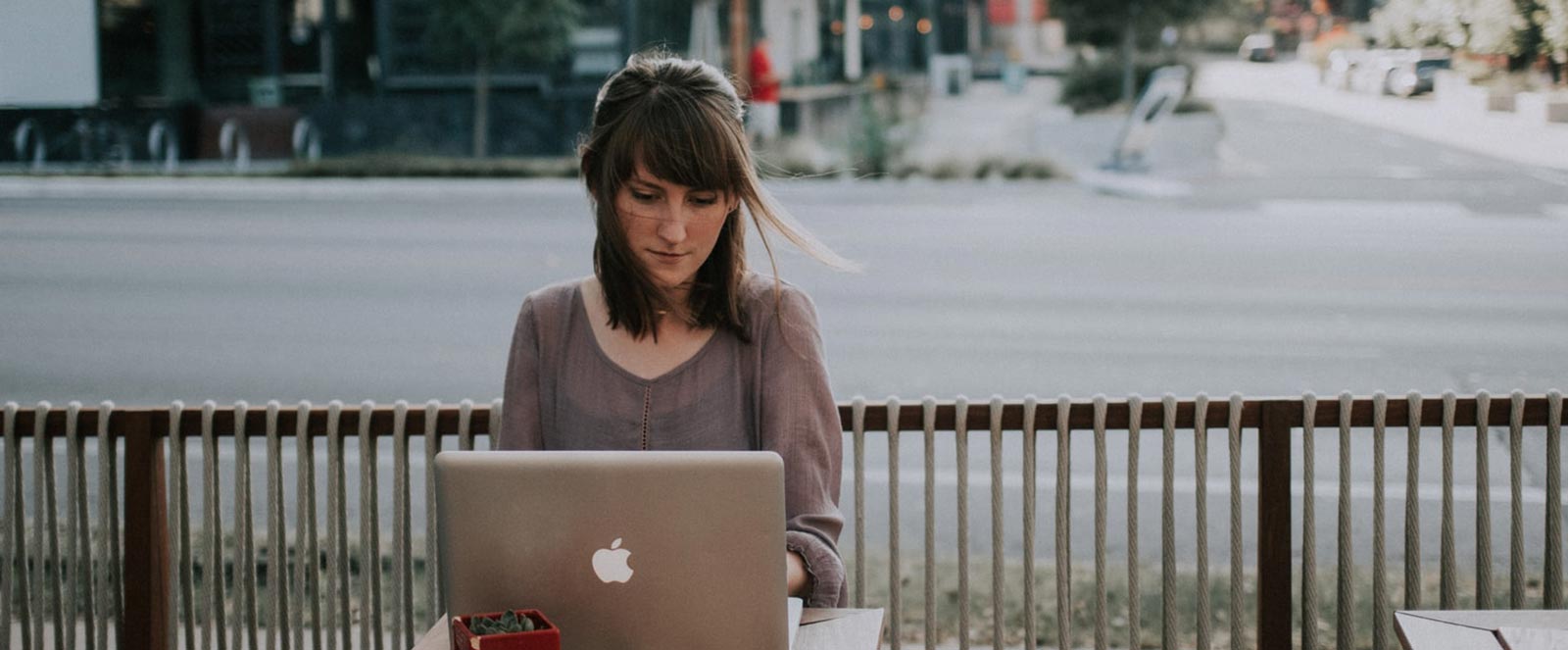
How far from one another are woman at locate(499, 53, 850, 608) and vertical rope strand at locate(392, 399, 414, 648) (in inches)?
36.1

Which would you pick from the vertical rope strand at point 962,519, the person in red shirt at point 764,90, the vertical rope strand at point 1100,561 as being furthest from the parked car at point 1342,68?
the person in red shirt at point 764,90

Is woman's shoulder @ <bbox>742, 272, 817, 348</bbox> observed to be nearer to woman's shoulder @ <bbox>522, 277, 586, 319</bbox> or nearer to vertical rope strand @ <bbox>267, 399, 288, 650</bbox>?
woman's shoulder @ <bbox>522, 277, 586, 319</bbox>

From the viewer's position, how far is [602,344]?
2.25 m

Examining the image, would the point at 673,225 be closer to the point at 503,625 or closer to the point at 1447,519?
the point at 503,625

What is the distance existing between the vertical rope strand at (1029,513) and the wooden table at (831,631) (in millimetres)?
1003

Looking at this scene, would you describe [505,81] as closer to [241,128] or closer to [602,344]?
[241,128]

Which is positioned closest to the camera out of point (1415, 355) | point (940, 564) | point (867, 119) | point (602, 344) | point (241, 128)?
point (602, 344)

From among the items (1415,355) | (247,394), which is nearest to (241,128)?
(247,394)

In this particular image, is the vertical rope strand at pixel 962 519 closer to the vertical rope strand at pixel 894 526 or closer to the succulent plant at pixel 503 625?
the vertical rope strand at pixel 894 526

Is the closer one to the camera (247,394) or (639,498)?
(639,498)

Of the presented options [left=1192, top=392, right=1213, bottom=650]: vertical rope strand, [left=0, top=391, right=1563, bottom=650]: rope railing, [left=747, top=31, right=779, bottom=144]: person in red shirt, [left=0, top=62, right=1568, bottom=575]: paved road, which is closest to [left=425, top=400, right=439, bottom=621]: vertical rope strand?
[left=0, top=391, right=1563, bottom=650]: rope railing

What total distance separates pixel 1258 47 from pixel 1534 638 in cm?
906

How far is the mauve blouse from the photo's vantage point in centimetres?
217

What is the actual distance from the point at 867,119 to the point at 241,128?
27.6 feet
